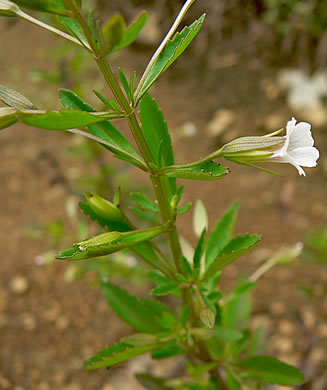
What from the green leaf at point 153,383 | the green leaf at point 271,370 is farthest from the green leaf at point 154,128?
the green leaf at point 153,383

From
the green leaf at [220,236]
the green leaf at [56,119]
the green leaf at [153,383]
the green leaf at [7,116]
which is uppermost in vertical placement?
the green leaf at [7,116]

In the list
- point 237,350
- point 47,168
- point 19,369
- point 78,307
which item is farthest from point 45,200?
point 237,350

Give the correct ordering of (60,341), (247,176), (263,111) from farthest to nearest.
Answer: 1. (263,111)
2. (247,176)
3. (60,341)

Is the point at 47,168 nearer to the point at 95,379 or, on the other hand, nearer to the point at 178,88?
→ the point at 178,88

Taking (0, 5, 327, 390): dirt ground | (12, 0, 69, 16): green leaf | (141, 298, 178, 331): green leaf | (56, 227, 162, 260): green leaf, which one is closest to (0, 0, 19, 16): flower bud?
(12, 0, 69, 16): green leaf

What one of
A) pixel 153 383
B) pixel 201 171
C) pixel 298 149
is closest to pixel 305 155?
pixel 298 149

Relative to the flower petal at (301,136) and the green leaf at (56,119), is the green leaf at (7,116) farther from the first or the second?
the flower petal at (301,136)
